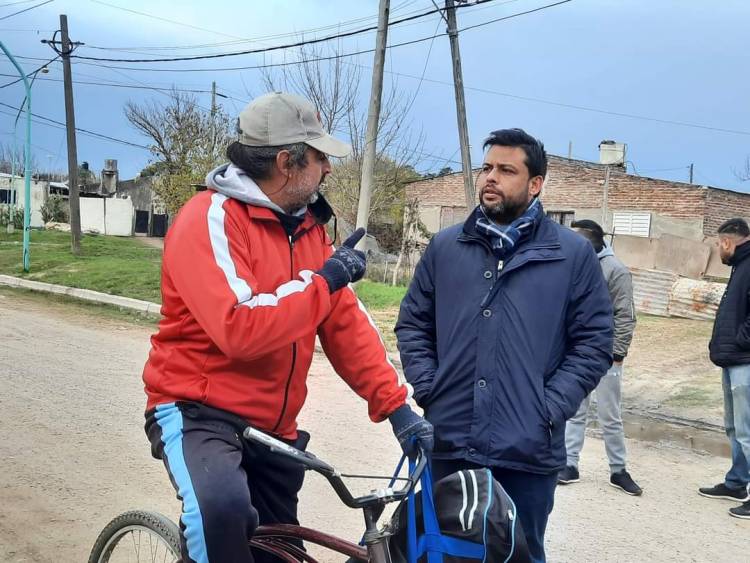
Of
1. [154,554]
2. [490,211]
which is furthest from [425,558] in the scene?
[490,211]

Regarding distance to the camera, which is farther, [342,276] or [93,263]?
[93,263]

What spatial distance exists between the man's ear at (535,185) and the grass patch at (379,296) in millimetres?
12059

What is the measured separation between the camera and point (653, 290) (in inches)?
654

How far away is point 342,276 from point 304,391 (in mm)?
507

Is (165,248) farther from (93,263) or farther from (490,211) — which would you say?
(93,263)

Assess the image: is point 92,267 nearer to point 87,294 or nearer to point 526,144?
point 87,294

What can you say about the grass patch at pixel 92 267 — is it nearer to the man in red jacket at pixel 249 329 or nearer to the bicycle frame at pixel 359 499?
the man in red jacket at pixel 249 329

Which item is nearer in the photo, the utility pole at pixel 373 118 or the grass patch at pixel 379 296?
the utility pole at pixel 373 118

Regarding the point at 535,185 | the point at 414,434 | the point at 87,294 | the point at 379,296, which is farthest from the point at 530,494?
the point at 87,294

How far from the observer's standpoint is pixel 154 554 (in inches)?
111

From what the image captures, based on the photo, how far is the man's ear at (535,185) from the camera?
3.08 m

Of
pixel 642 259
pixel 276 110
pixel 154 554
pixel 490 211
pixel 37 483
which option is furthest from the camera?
pixel 642 259

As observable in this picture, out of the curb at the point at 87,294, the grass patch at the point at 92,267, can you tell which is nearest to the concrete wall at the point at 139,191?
the grass patch at the point at 92,267

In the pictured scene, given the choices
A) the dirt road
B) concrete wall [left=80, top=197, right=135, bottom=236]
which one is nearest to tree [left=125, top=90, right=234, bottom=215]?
concrete wall [left=80, top=197, right=135, bottom=236]
